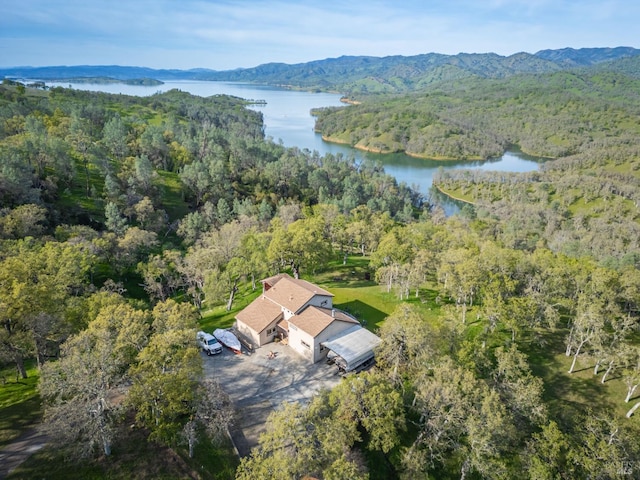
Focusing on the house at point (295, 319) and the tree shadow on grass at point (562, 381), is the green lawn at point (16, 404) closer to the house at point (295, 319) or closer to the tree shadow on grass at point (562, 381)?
the house at point (295, 319)

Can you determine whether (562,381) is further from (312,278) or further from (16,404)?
(16,404)

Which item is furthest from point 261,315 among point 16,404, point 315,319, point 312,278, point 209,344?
point 16,404

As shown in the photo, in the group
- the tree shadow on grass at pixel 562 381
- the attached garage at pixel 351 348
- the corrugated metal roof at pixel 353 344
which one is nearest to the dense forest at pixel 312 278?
the tree shadow on grass at pixel 562 381

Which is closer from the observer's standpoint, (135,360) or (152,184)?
(135,360)

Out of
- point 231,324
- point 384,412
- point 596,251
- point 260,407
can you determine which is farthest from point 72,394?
point 596,251

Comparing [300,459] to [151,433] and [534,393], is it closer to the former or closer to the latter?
[151,433]

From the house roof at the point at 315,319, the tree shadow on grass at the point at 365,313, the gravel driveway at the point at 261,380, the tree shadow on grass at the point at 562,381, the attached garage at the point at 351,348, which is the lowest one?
the tree shadow on grass at the point at 562,381
